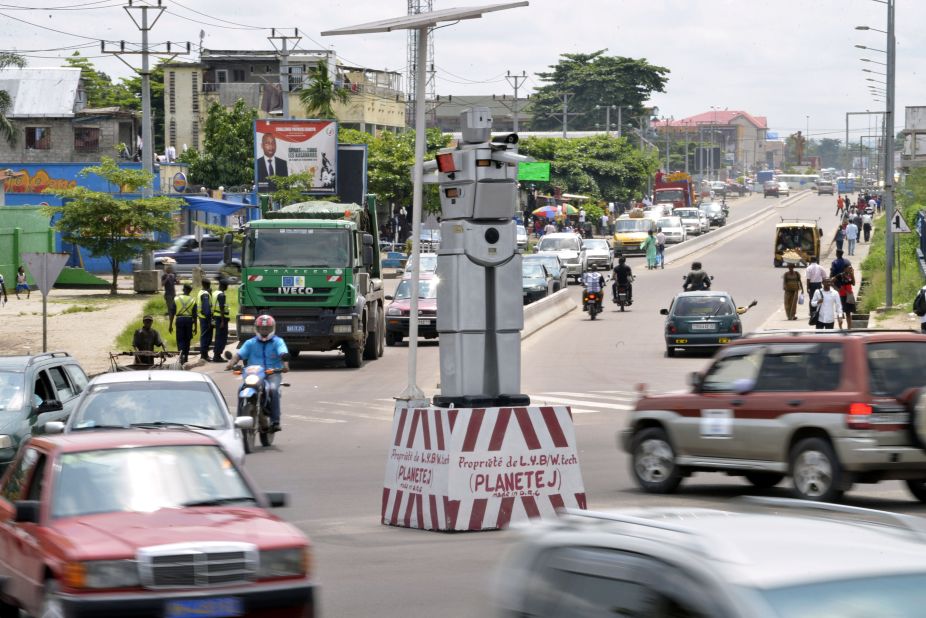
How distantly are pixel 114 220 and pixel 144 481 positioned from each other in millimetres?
41574

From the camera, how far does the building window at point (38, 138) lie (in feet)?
253

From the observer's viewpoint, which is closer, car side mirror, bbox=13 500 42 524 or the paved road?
car side mirror, bbox=13 500 42 524

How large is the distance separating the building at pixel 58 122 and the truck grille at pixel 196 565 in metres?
70.9

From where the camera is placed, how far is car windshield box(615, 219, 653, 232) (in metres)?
73.1

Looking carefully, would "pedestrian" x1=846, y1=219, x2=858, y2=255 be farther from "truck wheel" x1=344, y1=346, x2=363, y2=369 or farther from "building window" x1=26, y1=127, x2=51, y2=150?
"building window" x1=26, y1=127, x2=51, y2=150

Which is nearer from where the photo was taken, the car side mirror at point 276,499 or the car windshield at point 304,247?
the car side mirror at point 276,499

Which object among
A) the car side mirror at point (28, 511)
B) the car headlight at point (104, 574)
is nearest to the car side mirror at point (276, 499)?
the car side mirror at point (28, 511)

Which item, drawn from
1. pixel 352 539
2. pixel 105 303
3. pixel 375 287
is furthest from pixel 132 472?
pixel 105 303

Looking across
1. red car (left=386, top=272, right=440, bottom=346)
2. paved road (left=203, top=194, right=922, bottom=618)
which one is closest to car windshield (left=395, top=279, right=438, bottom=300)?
red car (left=386, top=272, right=440, bottom=346)

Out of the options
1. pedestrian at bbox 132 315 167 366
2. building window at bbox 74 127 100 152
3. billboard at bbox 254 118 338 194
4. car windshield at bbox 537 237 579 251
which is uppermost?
building window at bbox 74 127 100 152

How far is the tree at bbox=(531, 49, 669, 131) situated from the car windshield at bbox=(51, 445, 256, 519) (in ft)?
402

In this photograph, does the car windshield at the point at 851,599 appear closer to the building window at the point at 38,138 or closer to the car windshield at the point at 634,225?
the car windshield at the point at 634,225

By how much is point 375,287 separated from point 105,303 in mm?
15725

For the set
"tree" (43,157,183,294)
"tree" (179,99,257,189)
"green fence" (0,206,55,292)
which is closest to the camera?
Result: "tree" (43,157,183,294)
